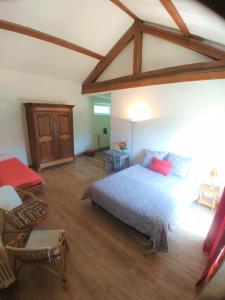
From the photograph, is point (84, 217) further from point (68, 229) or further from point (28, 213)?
point (28, 213)

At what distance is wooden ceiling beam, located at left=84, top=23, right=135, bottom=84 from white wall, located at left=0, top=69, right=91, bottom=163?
774 millimetres

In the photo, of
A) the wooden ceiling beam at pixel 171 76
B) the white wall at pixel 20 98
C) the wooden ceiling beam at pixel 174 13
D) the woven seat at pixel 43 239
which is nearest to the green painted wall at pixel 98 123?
the white wall at pixel 20 98

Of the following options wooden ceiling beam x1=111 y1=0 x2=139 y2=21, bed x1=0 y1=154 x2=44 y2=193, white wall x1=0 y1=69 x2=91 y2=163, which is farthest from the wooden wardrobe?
wooden ceiling beam x1=111 y1=0 x2=139 y2=21

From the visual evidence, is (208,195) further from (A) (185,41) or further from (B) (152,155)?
(A) (185,41)

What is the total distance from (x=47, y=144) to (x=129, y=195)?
120 inches

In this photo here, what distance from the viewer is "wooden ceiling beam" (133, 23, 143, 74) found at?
3.86 metres

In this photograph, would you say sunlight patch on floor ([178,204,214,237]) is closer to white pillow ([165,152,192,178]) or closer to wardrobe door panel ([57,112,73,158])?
white pillow ([165,152,192,178])

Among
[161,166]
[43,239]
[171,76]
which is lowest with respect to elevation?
[43,239]

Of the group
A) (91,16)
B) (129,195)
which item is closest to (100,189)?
(129,195)

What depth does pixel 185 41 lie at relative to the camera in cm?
318

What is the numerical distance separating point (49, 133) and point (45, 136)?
0.46 ft

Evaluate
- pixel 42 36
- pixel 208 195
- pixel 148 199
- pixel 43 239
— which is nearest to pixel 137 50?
pixel 42 36

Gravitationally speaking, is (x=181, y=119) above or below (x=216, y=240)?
above

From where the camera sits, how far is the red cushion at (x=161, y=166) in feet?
11.0
